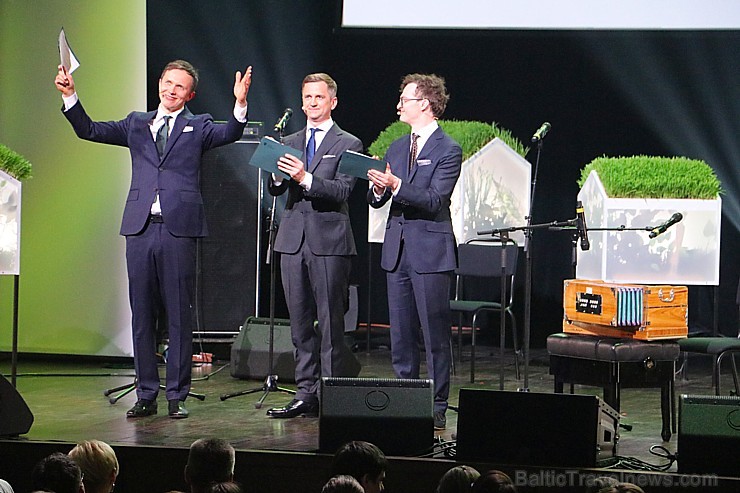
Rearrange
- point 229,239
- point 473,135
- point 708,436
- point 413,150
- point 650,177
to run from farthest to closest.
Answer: point 229,239, point 473,135, point 650,177, point 413,150, point 708,436

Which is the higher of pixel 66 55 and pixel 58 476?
pixel 66 55

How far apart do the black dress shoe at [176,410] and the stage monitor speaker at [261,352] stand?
1.14 m

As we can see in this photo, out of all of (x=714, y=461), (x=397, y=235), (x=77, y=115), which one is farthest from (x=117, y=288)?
(x=714, y=461)

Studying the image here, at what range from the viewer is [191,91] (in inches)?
207

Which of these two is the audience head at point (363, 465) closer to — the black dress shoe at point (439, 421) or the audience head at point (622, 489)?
the audience head at point (622, 489)

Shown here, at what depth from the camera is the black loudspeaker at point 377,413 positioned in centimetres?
415

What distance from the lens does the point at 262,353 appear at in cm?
646

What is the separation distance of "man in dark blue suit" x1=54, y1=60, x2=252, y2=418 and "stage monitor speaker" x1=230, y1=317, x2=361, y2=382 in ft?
3.80

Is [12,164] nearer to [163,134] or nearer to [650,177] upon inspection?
[163,134]

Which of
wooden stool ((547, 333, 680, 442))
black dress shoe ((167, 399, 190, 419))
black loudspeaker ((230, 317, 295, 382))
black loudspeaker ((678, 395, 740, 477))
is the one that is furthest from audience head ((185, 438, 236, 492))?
black loudspeaker ((230, 317, 295, 382))

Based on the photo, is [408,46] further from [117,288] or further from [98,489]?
[98,489]

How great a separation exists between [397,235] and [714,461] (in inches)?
68.7

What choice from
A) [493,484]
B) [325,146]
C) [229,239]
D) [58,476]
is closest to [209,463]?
[58,476]

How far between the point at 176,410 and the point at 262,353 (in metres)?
1.34
